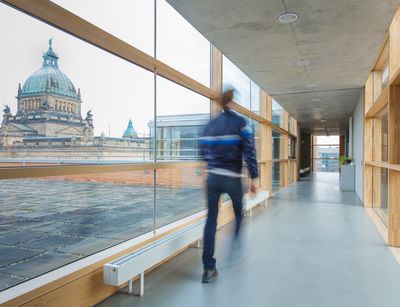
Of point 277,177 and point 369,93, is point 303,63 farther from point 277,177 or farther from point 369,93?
point 277,177

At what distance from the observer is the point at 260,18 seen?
11.8ft

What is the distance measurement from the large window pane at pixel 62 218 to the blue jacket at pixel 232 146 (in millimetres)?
818

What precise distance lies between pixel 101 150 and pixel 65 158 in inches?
16.9

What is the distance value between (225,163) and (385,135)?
3578mm

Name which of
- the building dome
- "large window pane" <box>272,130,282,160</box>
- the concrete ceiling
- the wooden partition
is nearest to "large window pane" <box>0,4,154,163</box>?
the building dome

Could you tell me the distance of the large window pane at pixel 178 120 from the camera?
11.4 ft

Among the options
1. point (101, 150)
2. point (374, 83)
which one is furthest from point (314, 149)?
point (101, 150)

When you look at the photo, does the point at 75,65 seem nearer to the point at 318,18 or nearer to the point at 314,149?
the point at 318,18

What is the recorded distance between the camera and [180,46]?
4.02 metres

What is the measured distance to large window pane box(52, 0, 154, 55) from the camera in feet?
7.75

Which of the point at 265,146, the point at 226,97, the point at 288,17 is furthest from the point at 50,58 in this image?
the point at 265,146

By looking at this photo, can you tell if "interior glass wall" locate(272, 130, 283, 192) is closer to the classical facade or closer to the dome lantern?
the classical facade

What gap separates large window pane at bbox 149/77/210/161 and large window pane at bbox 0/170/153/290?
63cm

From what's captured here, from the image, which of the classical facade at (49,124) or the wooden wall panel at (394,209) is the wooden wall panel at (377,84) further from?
the classical facade at (49,124)
